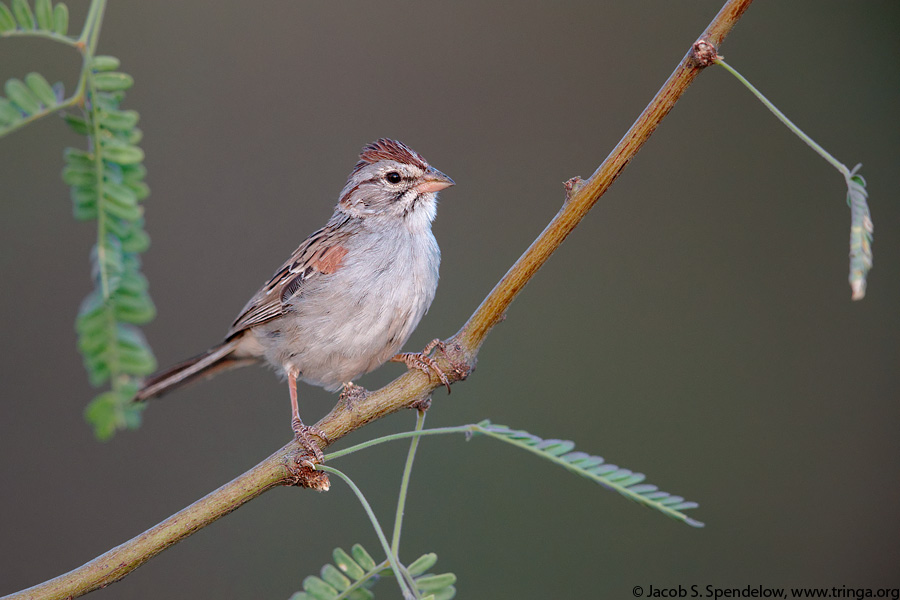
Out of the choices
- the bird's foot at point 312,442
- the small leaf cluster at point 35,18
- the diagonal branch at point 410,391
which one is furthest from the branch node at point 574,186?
the small leaf cluster at point 35,18

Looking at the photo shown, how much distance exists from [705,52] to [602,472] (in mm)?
1123

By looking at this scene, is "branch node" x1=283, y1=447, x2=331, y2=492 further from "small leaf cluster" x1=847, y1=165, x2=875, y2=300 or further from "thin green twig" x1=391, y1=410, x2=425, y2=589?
"small leaf cluster" x1=847, y1=165, x2=875, y2=300

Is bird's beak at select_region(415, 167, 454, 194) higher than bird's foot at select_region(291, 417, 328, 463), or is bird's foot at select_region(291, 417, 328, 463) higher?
bird's beak at select_region(415, 167, 454, 194)

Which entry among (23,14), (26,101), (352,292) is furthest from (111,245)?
(352,292)

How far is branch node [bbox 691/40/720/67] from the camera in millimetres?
2011

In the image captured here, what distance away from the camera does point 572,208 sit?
223 cm

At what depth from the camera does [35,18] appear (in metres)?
1.52

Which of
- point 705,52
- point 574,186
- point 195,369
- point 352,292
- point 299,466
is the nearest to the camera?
point 705,52

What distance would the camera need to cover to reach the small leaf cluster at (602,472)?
6.50ft

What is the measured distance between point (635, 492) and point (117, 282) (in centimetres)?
138

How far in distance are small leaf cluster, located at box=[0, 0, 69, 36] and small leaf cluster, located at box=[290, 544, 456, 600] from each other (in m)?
1.48

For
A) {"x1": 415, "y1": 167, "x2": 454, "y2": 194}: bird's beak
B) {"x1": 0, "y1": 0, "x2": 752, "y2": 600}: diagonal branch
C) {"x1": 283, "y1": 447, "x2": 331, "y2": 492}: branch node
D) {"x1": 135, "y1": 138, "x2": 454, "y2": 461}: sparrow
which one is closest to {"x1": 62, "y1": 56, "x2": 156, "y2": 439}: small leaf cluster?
{"x1": 0, "y1": 0, "x2": 752, "y2": 600}: diagonal branch

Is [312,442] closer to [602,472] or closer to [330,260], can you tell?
[602,472]

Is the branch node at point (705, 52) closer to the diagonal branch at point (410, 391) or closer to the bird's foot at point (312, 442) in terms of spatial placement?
the diagonal branch at point (410, 391)
